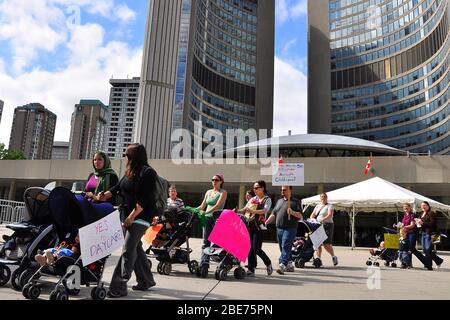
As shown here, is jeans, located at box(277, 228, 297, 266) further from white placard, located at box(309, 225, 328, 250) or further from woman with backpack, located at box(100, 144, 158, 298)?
woman with backpack, located at box(100, 144, 158, 298)

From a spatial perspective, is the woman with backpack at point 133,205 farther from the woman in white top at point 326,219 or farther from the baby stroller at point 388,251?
the baby stroller at point 388,251

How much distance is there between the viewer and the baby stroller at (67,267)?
3.87 metres

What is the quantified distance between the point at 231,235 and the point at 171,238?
3.16 feet

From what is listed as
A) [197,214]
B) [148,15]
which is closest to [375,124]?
[148,15]

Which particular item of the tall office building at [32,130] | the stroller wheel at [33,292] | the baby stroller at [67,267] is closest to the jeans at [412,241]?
the baby stroller at [67,267]

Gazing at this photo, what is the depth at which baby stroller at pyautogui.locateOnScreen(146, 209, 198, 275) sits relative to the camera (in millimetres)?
6266

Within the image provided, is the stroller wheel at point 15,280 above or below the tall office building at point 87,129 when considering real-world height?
below

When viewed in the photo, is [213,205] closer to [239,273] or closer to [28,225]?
[239,273]

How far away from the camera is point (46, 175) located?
125 ft

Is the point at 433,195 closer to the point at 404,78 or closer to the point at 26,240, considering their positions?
the point at 26,240

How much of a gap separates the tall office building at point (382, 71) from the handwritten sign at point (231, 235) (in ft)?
241

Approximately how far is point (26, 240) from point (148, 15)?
59130 mm

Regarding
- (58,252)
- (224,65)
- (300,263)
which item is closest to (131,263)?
(58,252)

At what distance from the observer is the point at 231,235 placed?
6031 mm
